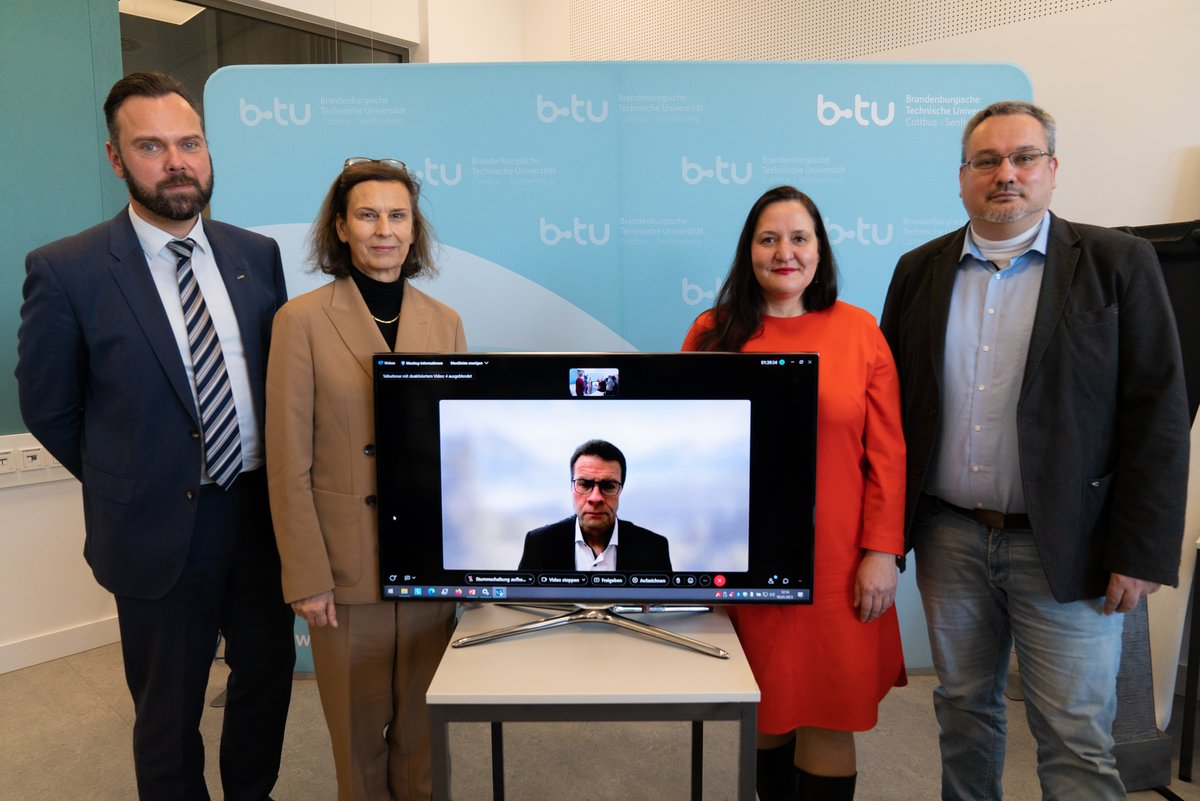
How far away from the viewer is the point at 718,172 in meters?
3.09

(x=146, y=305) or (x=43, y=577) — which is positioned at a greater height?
(x=146, y=305)

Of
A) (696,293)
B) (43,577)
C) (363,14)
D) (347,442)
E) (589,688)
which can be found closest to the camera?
(589,688)

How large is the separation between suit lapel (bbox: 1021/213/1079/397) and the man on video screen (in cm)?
96

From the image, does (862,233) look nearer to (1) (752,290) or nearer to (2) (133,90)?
(1) (752,290)

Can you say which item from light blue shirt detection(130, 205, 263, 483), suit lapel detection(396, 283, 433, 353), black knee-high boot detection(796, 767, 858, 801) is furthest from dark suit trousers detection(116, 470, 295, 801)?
black knee-high boot detection(796, 767, 858, 801)

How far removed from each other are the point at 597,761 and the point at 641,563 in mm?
1331

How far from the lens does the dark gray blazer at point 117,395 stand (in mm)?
1851

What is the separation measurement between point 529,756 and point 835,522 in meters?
1.60

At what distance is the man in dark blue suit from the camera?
1865mm

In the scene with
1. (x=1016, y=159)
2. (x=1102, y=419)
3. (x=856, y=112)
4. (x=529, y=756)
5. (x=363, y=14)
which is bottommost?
(x=529, y=756)

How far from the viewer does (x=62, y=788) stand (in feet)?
8.39

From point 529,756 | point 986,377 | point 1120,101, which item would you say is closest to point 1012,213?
point 986,377

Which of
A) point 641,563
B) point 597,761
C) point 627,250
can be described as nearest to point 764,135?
point 627,250

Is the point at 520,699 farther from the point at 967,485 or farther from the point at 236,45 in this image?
the point at 236,45
